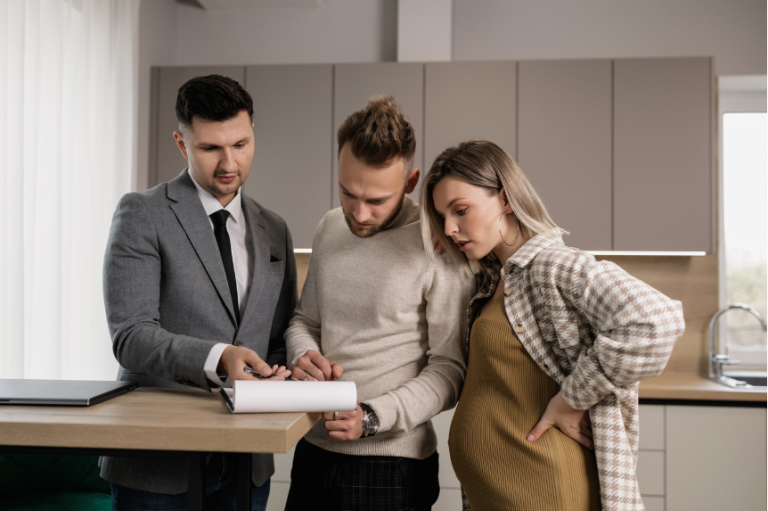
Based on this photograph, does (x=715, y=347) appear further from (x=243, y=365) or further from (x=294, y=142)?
(x=243, y=365)

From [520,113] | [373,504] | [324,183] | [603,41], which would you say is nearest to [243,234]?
[373,504]

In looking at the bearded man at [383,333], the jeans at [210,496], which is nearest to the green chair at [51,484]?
the jeans at [210,496]

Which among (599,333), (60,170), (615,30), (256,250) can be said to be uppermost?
(615,30)

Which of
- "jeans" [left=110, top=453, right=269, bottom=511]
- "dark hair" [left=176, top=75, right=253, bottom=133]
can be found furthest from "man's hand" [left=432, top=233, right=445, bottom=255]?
"jeans" [left=110, top=453, right=269, bottom=511]

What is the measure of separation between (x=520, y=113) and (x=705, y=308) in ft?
4.84

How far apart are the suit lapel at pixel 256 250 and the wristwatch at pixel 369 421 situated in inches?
14.3

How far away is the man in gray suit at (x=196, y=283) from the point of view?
1.14m

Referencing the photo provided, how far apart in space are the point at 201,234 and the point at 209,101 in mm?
300

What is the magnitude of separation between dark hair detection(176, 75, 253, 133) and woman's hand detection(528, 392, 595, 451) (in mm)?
934

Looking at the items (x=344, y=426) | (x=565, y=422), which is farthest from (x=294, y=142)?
(x=565, y=422)

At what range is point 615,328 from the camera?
1.00 meters

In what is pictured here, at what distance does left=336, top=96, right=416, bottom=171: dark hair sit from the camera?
4.19 ft

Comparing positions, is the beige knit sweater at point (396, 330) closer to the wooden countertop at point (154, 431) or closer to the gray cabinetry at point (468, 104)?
the wooden countertop at point (154, 431)

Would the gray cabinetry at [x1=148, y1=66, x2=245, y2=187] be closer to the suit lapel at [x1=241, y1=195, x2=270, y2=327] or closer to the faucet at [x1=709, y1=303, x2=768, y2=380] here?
the suit lapel at [x1=241, y1=195, x2=270, y2=327]
